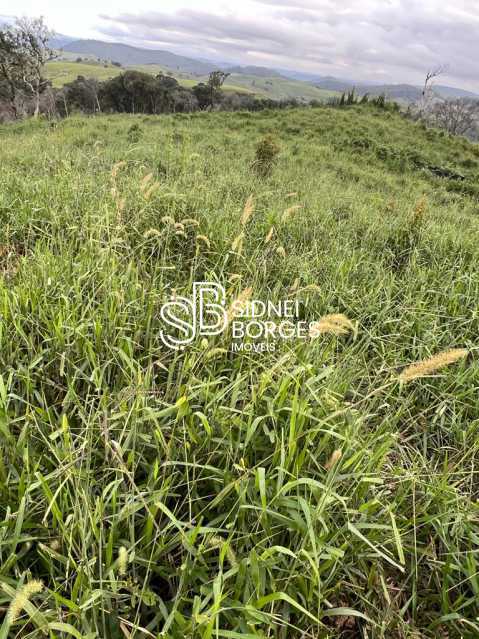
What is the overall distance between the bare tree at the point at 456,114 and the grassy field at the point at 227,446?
68.9 metres

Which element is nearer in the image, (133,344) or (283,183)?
(133,344)

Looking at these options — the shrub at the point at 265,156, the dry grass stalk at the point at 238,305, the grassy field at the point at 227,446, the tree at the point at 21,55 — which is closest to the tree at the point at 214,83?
the tree at the point at 21,55

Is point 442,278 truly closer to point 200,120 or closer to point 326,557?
point 326,557

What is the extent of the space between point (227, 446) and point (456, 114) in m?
74.2

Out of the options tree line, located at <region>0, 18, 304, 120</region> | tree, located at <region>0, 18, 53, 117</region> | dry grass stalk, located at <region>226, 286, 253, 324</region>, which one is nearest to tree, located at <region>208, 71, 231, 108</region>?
tree line, located at <region>0, 18, 304, 120</region>

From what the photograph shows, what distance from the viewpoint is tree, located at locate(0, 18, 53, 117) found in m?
→ 33.9

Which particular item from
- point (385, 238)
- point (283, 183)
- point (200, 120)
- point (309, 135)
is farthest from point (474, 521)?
point (200, 120)

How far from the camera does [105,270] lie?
3000 millimetres

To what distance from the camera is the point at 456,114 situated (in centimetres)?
6016

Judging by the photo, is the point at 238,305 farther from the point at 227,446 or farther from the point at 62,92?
the point at 62,92

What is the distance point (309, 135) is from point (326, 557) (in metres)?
18.0

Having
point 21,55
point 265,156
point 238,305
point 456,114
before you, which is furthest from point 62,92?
point 456,114

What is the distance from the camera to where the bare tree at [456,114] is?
59875mm

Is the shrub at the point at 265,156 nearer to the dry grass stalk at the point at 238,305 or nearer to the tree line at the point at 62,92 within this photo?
the dry grass stalk at the point at 238,305
